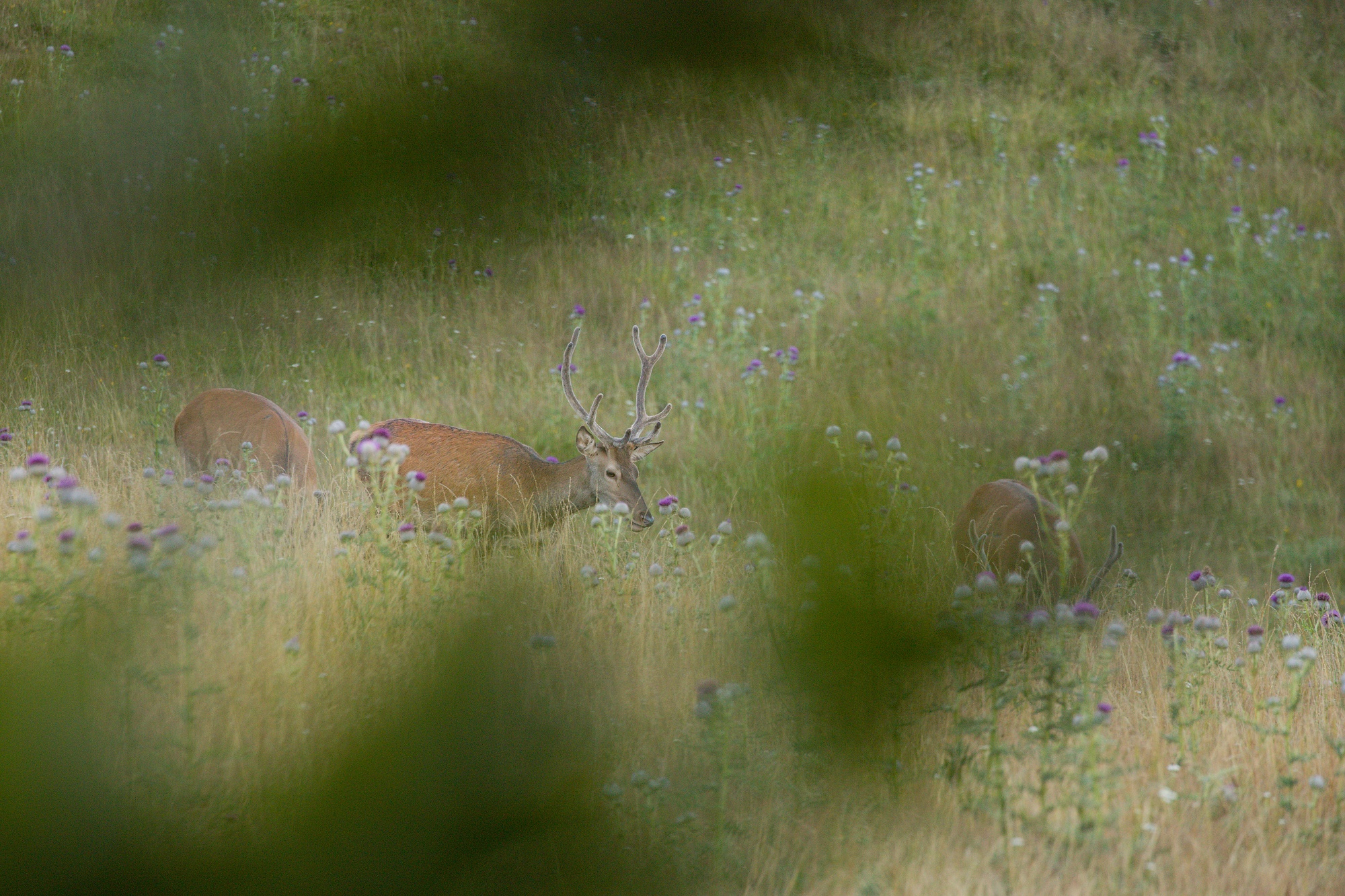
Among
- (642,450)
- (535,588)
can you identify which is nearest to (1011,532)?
A: (642,450)

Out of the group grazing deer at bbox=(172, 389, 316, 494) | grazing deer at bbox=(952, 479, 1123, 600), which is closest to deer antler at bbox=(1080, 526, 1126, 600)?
grazing deer at bbox=(952, 479, 1123, 600)

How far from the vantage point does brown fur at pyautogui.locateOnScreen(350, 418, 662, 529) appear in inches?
204

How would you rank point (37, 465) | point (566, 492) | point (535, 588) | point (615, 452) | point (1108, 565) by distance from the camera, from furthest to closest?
point (566, 492), point (615, 452), point (1108, 565), point (37, 465), point (535, 588)

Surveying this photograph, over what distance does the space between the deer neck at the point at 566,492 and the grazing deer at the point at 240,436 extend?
3.05 ft

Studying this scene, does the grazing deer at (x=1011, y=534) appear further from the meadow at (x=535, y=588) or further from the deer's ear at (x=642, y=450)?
the deer's ear at (x=642, y=450)

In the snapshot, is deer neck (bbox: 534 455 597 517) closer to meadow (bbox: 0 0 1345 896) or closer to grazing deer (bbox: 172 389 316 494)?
meadow (bbox: 0 0 1345 896)

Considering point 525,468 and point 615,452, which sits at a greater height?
point 615,452

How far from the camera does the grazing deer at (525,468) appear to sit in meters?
5.17

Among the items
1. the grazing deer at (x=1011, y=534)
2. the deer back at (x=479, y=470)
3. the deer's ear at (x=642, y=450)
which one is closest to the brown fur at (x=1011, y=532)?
the grazing deer at (x=1011, y=534)

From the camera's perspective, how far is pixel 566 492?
535cm

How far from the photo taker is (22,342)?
0.86 m

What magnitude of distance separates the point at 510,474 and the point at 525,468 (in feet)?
0.27

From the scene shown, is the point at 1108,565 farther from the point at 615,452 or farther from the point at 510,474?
the point at 510,474

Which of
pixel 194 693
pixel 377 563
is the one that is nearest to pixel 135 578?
pixel 194 693
